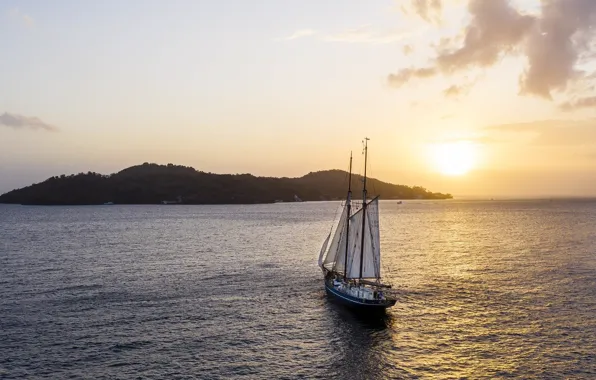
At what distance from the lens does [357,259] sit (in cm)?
8031

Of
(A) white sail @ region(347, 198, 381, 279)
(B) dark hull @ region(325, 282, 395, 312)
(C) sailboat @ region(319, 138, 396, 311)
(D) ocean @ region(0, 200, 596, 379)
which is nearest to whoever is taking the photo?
(D) ocean @ region(0, 200, 596, 379)

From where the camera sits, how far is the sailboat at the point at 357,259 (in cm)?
7306

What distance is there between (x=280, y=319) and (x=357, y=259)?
18.9 meters

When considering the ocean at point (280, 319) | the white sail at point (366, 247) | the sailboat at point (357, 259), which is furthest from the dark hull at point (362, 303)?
the white sail at point (366, 247)

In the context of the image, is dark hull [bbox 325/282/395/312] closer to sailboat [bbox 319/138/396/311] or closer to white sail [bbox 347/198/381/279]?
sailboat [bbox 319/138/396/311]

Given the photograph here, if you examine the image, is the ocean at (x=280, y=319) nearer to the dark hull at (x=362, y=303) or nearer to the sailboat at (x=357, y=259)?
the dark hull at (x=362, y=303)

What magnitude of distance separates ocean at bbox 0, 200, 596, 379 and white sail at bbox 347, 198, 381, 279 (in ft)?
21.9

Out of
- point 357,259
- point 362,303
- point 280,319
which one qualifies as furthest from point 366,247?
point 280,319

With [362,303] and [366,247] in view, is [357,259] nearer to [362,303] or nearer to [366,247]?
[366,247]

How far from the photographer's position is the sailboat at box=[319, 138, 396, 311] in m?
73.1

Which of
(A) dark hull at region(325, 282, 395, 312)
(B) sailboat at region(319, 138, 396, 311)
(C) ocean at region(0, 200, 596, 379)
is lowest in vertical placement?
(C) ocean at region(0, 200, 596, 379)

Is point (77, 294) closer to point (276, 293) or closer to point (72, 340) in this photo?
point (72, 340)

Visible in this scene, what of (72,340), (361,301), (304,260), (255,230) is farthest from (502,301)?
(255,230)

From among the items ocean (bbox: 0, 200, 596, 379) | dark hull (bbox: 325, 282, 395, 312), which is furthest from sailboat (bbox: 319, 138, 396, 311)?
ocean (bbox: 0, 200, 596, 379)
